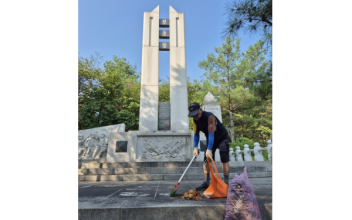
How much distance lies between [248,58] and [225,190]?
25657 millimetres

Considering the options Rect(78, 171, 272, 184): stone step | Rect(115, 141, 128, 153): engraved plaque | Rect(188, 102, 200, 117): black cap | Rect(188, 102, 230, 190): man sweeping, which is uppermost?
Rect(188, 102, 200, 117): black cap

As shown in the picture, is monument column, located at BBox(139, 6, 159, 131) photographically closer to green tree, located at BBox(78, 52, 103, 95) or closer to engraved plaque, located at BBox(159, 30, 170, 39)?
engraved plaque, located at BBox(159, 30, 170, 39)

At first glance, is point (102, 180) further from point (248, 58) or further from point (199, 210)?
point (248, 58)

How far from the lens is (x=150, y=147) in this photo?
832 cm

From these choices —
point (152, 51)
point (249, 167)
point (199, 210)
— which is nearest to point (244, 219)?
point (199, 210)

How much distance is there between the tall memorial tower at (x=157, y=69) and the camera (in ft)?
30.2

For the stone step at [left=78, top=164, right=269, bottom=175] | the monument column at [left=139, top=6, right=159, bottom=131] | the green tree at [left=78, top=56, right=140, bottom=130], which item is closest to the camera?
the stone step at [left=78, top=164, right=269, bottom=175]

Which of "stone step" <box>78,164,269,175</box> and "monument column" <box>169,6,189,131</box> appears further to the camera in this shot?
"monument column" <box>169,6,189,131</box>

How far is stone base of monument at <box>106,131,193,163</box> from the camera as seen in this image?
322 inches

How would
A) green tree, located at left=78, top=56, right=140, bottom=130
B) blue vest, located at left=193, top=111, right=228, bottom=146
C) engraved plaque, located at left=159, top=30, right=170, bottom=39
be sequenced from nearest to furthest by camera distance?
blue vest, located at left=193, top=111, right=228, bottom=146 < engraved plaque, located at left=159, top=30, right=170, bottom=39 < green tree, located at left=78, top=56, right=140, bottom=130

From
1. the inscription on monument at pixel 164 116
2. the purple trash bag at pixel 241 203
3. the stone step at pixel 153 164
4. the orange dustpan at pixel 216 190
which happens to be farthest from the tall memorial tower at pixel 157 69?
the purple trash bag at pixel 241 203

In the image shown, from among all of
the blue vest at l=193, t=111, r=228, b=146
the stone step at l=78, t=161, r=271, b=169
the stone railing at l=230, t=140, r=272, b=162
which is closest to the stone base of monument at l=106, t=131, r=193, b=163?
the stone step at l=78, t=161, r=271, b=169

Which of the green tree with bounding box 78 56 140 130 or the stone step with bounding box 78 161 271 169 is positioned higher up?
the green tree with bounding box 78 56 140 130

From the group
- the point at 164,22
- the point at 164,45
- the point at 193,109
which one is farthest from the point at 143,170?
the point at 164,22
